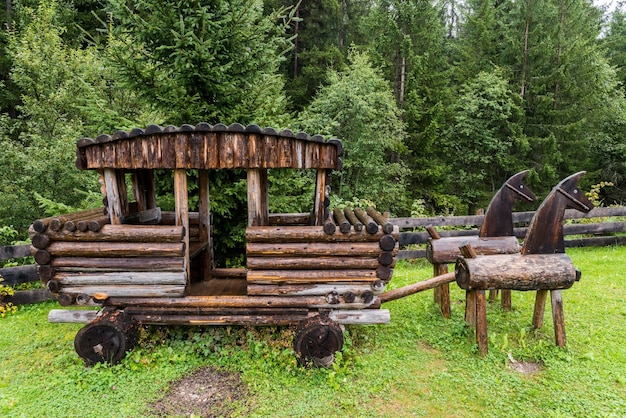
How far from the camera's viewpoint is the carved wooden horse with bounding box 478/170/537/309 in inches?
208

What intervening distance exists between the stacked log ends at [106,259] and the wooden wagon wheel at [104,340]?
324mm

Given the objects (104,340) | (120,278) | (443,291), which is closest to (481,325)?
(443,291)

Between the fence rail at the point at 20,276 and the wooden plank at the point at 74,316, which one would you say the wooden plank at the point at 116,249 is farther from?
the fence rail at the point at 20,276

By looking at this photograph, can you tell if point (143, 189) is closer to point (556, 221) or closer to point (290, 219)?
point (290, 219)

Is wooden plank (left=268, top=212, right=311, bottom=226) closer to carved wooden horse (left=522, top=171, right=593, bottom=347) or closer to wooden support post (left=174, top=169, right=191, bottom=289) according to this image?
wooden support post (left=174, top=169, right=191, bottom=289)

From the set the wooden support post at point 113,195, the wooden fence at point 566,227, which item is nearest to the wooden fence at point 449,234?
the wooden fence at point 566,227

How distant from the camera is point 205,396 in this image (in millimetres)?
4062

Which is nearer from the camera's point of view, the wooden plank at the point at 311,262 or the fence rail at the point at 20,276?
the wooden plank at the point at 311,262

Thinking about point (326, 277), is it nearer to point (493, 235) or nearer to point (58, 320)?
point (493, 235)

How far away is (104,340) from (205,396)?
4.85 ft

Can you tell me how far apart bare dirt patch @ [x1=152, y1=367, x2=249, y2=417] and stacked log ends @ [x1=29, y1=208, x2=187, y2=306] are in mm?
1056

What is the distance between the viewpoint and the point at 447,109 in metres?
18.2

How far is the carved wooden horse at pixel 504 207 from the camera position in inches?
208

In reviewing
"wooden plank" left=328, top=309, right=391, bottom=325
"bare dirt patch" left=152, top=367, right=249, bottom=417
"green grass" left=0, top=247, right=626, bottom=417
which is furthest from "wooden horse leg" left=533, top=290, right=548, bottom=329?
"bare dirt patch" left=152, top=367, right=249, bottom=417
